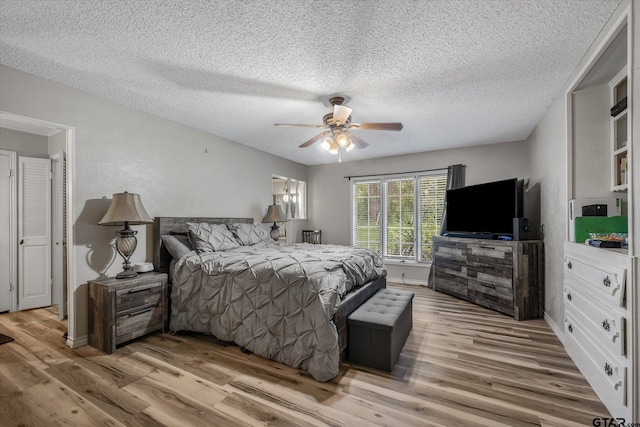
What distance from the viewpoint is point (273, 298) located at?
243cm

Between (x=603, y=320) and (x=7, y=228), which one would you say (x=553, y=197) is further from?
(x=7, y=228)

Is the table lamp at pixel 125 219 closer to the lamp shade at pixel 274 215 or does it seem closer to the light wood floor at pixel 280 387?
the light wood floor at pixel 280 387

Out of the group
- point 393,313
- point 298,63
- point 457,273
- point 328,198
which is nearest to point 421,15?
point 298,63

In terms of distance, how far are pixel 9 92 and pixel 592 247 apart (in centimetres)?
475

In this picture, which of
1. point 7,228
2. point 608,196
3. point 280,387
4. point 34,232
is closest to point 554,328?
point 608,196

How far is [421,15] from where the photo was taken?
170cm

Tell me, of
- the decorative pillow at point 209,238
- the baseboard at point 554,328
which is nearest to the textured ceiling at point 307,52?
the decorative pillow at point 209,238

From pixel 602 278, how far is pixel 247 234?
3.65 metres

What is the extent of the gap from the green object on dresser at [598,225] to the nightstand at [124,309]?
3.90 metres

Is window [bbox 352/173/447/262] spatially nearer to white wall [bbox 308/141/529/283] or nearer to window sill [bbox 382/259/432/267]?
window sill [bbox 382/259/432/267]

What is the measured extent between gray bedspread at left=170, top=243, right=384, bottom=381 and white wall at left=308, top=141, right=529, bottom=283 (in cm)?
281

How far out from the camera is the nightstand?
254 cm

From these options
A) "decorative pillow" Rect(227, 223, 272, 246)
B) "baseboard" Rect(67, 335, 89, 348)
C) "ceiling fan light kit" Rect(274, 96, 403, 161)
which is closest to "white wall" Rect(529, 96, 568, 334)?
"ceiling fan light kit" Rect(274, 96, 403, 161)

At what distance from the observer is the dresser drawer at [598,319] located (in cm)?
161
